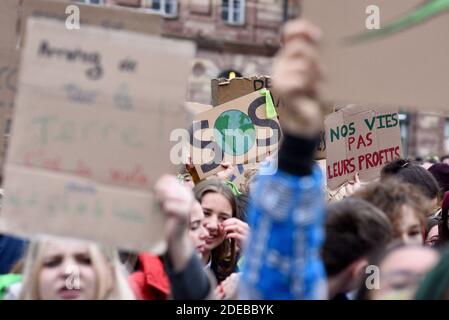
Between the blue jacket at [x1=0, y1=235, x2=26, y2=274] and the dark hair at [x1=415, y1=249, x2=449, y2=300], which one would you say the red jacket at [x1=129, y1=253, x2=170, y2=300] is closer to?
the blue jacket at [x1=0, y1=235, x2=26, y2=274]

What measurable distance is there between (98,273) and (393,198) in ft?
2.76

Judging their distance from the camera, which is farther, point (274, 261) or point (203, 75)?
point (203, 75)

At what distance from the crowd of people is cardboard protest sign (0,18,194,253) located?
5 centimetres

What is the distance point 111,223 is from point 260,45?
18.9 m

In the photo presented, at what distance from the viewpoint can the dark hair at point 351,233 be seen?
1846 mm

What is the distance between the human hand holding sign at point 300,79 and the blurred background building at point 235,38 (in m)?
17.5

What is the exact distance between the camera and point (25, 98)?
175 centimetres

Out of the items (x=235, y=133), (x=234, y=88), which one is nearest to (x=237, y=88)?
(x=234, y=88)

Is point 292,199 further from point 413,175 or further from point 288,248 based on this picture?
point 413,175

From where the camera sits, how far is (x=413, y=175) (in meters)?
3.51

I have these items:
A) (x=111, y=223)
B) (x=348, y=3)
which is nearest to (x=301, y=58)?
(x=348, y=3)

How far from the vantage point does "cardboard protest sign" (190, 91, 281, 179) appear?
4.21 metres

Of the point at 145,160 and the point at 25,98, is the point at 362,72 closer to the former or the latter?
the point at 145,160
